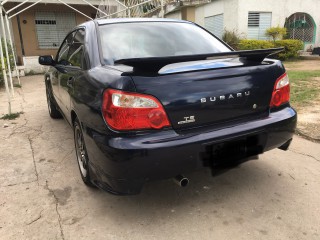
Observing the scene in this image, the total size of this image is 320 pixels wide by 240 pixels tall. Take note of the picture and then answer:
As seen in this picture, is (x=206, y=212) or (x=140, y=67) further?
(x=206, y=212)

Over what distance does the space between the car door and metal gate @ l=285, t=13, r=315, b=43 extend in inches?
629

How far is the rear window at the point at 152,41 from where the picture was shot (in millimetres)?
2662

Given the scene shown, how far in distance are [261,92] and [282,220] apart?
3.23 feet

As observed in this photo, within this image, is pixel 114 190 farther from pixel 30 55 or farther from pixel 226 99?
pixel 30 55

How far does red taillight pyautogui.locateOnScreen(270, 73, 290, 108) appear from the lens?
2434mm

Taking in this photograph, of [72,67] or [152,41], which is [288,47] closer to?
[152,41]

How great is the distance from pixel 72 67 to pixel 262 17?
1469 centimetres

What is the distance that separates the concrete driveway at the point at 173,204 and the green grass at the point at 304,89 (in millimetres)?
2230

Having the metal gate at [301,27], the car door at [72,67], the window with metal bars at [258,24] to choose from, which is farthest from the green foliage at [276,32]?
A: the car door at [72,67]

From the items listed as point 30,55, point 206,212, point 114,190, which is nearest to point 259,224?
point 206,212

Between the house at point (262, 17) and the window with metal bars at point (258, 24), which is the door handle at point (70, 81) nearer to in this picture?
the house at point (262, 17)

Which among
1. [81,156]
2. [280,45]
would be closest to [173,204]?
[81,156]

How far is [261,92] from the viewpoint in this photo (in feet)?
7.70

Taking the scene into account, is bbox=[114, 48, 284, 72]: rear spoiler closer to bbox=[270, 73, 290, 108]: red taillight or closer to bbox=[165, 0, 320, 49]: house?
bbox=[270, 73, 290, 108]: red taillight
